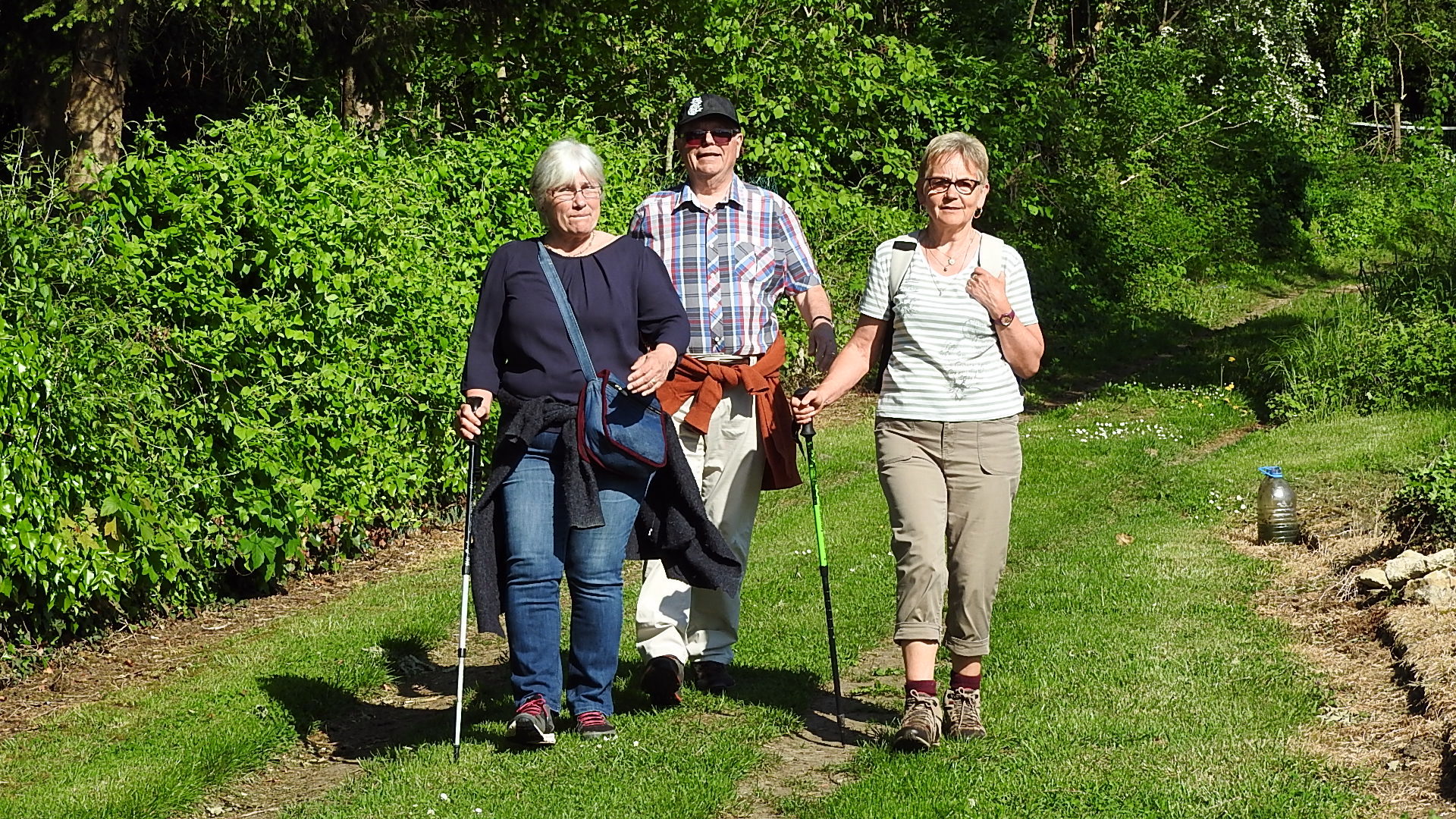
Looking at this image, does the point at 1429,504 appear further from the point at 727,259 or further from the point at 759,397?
the point at 727,259

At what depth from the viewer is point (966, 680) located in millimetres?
5355

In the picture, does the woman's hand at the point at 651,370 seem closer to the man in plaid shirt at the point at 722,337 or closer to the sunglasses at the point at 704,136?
the man in plaid shirt at the point at 722,337

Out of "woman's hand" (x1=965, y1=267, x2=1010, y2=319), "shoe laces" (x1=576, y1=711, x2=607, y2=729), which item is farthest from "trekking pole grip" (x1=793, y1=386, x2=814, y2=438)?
"shoe laces" (x1=576, y1=711, x2=607, y2=729)

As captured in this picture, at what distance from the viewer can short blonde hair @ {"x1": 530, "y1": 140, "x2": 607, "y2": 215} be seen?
5168mm

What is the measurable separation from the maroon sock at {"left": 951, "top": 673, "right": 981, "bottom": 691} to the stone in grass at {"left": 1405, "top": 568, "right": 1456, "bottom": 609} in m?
2.56

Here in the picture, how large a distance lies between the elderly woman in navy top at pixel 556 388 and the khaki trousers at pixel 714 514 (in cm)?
58

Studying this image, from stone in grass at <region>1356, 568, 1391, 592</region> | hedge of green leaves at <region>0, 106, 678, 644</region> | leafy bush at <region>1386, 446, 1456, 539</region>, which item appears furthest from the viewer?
leafy bush at <region>1386, 446, 1456, 539</region>

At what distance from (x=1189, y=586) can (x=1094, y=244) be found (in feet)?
55.7

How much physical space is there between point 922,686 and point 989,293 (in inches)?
50.6

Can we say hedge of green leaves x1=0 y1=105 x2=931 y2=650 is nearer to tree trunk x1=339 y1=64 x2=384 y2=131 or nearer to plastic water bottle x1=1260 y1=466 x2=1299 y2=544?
tree trunk x1=339 y1=64 x2=384 y2=131

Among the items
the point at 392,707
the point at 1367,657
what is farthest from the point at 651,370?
the point at 1367,657

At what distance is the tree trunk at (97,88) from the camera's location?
11.4 metres

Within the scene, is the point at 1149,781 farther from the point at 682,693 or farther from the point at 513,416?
the point at 513,416

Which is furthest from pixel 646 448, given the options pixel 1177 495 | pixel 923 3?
pixel 923 3
